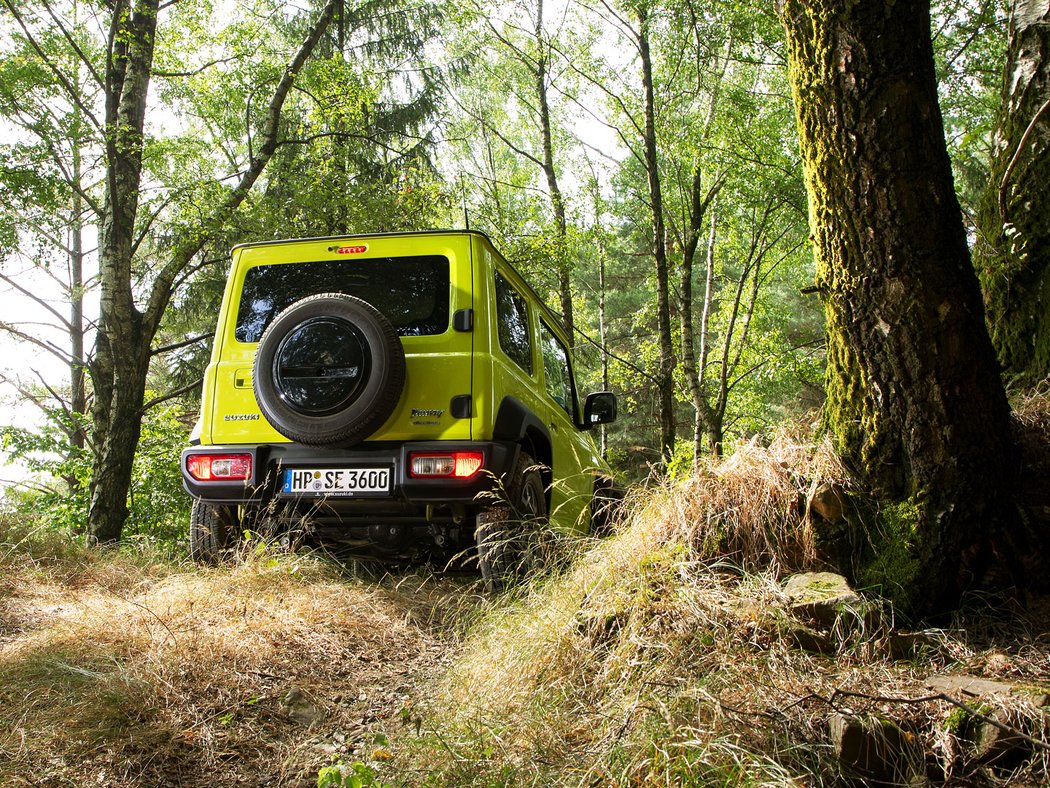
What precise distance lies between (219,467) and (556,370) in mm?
2887

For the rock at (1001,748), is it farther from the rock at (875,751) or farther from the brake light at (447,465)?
the brake light at (447,465)

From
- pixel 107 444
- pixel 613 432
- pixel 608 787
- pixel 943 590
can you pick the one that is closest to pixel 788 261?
pixel 613 432

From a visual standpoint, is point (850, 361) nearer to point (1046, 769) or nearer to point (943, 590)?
point (943, 590)

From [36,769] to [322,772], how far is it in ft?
2.53

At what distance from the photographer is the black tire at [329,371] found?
3984 millimetres

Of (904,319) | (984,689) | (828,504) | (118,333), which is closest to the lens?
(984,689)

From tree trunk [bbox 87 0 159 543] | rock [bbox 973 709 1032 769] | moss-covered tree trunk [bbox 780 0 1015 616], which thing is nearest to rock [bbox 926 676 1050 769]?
rock [bbox 973 709 1032 769]

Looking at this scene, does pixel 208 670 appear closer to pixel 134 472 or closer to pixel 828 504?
pixel 828 504

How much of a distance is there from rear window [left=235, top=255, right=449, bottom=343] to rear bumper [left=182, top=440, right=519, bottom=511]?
714mm

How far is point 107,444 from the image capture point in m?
6.96

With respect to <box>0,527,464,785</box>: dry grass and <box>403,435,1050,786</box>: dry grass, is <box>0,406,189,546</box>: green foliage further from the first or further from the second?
<box>403,435,1050,786</box>: dry grass

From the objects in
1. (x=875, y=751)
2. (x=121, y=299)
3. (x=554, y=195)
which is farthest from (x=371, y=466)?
(x=554, y=195)

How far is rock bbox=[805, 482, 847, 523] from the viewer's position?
9.12 feet

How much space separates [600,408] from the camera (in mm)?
6270
